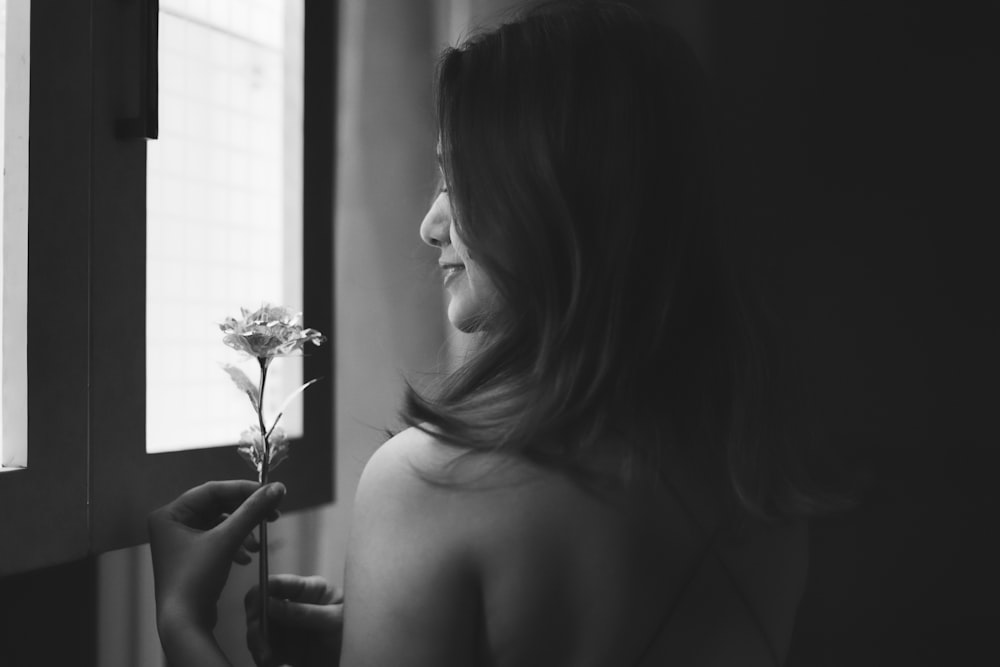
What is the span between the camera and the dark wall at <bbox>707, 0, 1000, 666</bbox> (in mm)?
949

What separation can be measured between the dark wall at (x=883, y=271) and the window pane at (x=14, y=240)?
0.73 meters

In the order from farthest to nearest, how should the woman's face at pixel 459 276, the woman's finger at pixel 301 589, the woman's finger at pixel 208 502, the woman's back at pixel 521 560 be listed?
1. the woman's finger at pixel 301 589
2. the woman's finger at pixel 208 502
3. the woman's face at pixel 459 276
4. the woman's back at pixel 521 560

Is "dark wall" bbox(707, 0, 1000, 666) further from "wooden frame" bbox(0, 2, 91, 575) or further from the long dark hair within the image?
"wooden frame" bbox(0, 2, 91, 575)

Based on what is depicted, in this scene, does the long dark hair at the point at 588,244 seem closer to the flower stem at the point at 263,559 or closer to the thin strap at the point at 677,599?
the thin strap at the point at 677,599

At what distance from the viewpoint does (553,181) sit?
0.69m

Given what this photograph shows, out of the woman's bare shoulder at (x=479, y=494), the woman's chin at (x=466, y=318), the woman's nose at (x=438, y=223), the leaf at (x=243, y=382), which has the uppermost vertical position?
the woman's nose at (x=438, y=223)

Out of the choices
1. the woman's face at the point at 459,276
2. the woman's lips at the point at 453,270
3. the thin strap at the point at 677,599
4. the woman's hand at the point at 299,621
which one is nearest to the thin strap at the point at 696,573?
the thin strap at the point at 677,599

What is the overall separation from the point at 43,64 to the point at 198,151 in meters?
0.25

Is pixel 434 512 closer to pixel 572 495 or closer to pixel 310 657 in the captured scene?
pixel 572 495

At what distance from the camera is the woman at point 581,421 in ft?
2.09

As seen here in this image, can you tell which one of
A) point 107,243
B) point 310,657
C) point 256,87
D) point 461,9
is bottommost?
point 310,657

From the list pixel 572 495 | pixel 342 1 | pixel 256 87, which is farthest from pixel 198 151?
pixel 572 495

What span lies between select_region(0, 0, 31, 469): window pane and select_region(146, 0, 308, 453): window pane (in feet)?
0.61

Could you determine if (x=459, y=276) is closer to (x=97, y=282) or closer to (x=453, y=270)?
(x=453, y=270)
